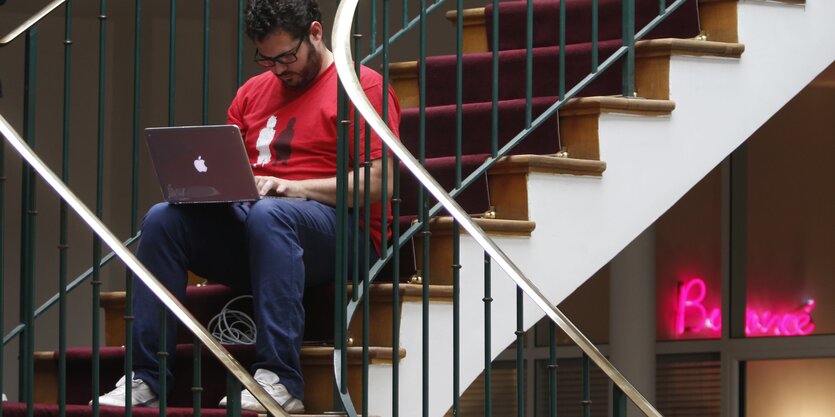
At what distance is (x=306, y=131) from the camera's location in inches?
132

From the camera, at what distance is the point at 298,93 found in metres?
3.45

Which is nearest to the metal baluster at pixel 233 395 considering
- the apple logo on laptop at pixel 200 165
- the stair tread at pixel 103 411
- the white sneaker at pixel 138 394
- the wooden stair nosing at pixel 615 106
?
the stair tread at pixel 103 411

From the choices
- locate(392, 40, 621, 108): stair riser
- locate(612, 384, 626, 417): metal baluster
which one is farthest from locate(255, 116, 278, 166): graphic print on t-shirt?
locate(612, 384, 626, 417): metal baluster

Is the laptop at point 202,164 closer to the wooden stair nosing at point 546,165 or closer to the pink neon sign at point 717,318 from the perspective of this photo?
the wooden stair nosing at point 546,165

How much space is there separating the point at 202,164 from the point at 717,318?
454cm

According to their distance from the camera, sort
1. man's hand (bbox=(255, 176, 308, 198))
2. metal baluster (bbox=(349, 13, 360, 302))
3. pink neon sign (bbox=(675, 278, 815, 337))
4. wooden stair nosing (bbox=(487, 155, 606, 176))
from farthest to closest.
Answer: pink neon sign (bbox=(675, 278, 815, 337)) < wooden stair nosing (bbox=(487, 155, 606, 176)) < man's hand (bbox=(255, 176, 308, 198)) < metal baluster (bbox=(349, 13, 360, 302))

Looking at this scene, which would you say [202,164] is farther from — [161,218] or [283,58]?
[283,58]

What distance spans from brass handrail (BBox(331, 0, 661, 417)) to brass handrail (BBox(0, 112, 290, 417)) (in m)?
0.43

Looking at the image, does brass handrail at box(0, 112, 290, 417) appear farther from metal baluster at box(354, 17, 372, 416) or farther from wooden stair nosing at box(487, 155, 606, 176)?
wooden stair nosing at box(487, 155, 606, 176)

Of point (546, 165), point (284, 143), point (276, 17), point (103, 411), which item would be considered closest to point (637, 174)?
point (546, 165)

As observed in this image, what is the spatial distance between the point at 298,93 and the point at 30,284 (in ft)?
2.66

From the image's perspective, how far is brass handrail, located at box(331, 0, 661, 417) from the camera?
2869mm

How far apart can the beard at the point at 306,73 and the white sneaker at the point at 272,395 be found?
30.7 inches

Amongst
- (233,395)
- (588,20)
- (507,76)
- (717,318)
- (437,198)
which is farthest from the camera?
(717,318)
